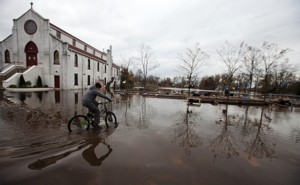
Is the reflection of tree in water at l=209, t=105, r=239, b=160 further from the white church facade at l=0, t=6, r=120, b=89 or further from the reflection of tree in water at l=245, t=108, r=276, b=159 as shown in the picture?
the white church facade at l=0, t=6, r=120, b=89

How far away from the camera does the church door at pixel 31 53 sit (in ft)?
84.5

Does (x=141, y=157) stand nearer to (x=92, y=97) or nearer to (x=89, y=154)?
(x=89, y=154)

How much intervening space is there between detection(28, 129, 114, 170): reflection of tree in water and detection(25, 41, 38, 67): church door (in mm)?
28342

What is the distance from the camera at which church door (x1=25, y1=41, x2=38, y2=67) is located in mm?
25766

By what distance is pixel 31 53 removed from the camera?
85.2 feet

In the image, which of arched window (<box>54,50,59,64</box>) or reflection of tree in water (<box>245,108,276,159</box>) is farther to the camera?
arched window (<box>54,50,59,64</box>)

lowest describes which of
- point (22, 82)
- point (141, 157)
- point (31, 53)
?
point (141, 157)

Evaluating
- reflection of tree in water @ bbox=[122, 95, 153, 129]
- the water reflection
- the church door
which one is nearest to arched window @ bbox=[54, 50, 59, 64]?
the church door

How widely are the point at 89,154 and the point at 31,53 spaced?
99.8 feet

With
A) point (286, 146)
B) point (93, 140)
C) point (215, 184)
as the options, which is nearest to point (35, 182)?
point (93, 140)

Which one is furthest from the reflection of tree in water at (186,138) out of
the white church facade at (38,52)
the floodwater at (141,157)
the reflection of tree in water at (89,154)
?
the white church facade at (38,52)

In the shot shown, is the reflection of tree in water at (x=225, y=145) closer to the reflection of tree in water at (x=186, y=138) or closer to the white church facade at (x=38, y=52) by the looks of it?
the reflection of tree in water at (x=186, y=138)

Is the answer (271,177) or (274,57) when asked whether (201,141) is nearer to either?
(271,177)

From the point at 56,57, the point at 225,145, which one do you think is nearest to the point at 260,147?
the point at 225,145
